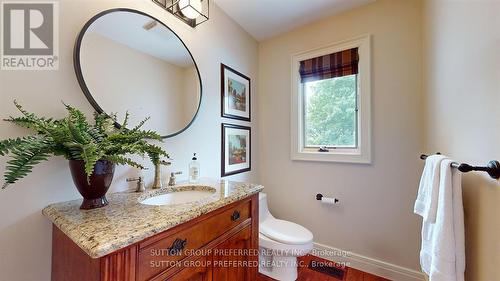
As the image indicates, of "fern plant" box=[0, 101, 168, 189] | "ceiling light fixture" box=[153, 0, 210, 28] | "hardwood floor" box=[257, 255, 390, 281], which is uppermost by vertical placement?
"ceiling light fixture" box=[153, 0, 210, 28]

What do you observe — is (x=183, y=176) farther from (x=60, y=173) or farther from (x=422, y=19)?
(x=422, y=19)

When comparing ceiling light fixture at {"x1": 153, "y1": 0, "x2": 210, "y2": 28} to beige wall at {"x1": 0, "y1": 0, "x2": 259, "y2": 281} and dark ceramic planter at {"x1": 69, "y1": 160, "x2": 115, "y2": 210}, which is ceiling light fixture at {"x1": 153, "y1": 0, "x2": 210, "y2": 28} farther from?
dark ceramic planter at {"x1": 69, "y1": 160, "x2": 115, "y2": 210}

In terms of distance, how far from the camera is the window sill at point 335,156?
5.64ft

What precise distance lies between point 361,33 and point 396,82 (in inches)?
20.7

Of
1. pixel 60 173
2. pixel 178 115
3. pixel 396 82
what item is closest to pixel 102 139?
pixel 60 173

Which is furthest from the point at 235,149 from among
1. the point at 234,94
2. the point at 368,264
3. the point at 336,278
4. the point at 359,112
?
the point at 368,264

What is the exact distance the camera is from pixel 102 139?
0.81 m

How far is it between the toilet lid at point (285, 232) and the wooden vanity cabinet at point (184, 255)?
36 cm

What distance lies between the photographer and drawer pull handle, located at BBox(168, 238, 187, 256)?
2.34 ft

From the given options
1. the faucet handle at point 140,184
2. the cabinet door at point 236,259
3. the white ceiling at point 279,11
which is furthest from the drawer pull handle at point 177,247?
the white ceiling at point 279,11

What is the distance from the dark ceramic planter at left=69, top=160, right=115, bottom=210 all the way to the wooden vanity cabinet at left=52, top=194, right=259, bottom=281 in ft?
0.46

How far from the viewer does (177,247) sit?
735mm

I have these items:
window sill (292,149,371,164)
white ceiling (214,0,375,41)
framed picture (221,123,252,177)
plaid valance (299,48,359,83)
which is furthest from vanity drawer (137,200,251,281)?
white ceiling (214,0,375,41)

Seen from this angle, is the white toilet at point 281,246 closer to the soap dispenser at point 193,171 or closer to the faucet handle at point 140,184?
the soap dispenser at point 193,171
